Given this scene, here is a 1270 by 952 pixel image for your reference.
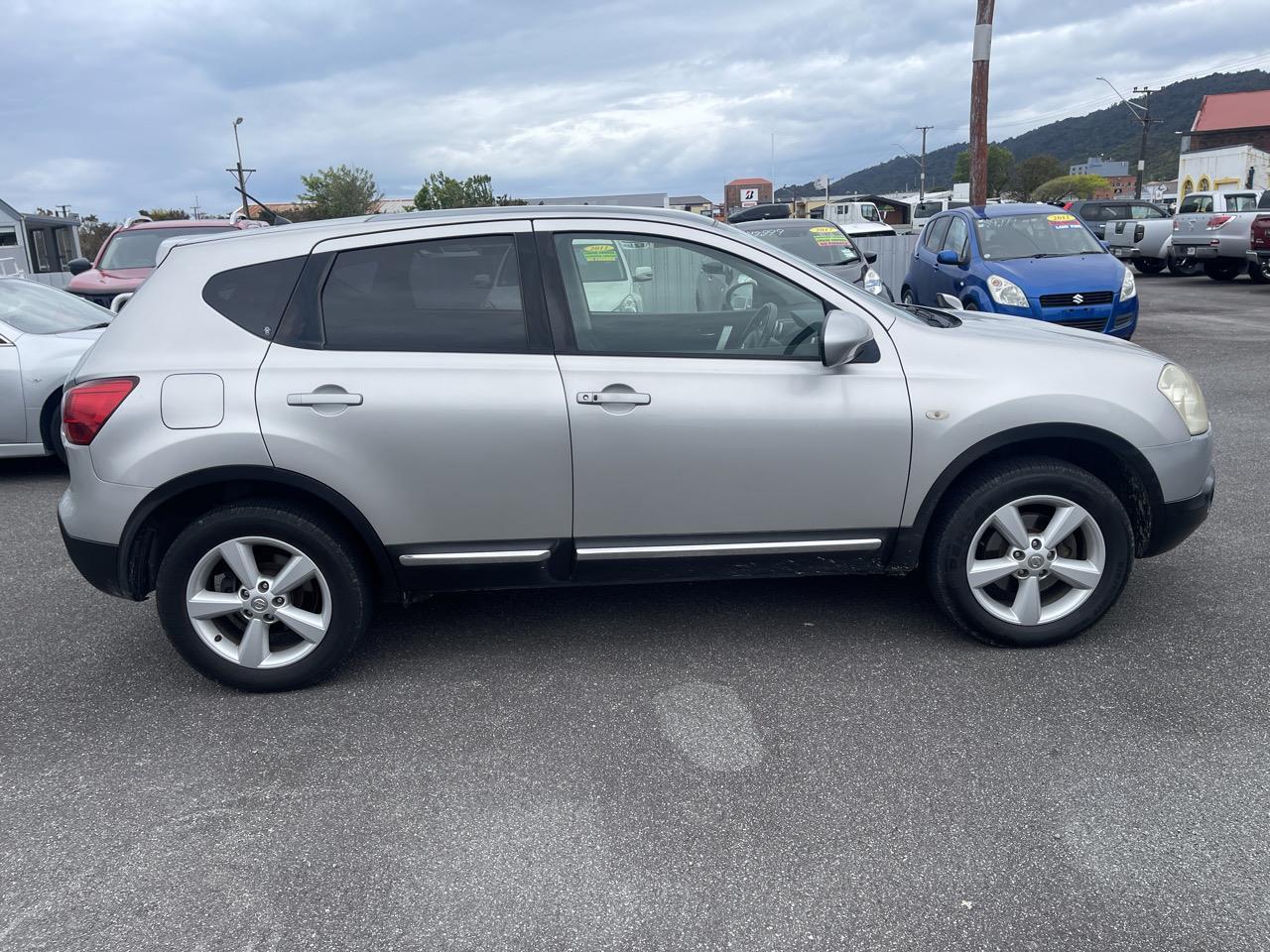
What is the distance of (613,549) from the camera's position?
3842mm

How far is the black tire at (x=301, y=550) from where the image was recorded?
368cm

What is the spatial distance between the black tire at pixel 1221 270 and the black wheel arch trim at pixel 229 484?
72.1ft

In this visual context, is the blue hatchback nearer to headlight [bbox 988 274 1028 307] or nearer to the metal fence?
headlight [bbox 988 274 1028 307]

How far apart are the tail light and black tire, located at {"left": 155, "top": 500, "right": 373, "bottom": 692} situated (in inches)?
19.5

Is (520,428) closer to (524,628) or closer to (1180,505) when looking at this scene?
(524,628)

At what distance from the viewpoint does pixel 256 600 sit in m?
3.76

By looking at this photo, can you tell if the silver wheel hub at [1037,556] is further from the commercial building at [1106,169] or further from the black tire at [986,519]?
the commercial building at [1106,169]

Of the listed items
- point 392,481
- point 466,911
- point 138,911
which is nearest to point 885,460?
point 392,481

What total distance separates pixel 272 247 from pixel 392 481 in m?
1.01

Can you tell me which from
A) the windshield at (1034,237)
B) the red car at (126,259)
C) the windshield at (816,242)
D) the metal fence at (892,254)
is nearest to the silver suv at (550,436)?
the windshield at (1034,237)

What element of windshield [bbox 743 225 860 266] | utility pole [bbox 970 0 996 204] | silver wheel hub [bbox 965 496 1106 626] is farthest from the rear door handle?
utility pole [bbox 970 0 996 204]

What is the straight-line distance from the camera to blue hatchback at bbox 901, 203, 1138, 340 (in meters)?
10.4

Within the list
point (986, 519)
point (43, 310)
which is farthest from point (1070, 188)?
point (986, 519)

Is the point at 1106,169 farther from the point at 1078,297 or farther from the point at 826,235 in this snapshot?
the point at 1078,297
